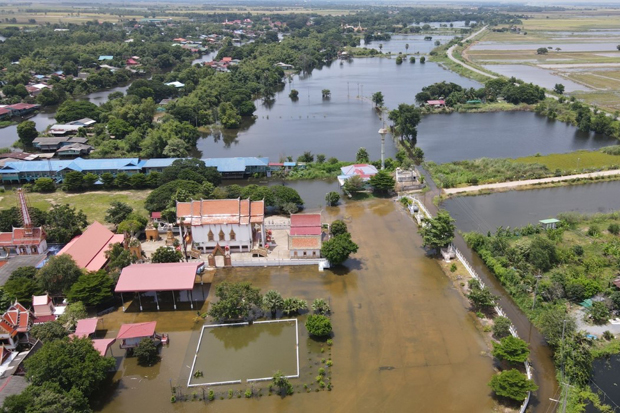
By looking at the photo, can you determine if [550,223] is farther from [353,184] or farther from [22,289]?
[22,289]

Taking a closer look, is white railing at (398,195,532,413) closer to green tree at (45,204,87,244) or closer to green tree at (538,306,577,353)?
green tree at (538,306,577,353)

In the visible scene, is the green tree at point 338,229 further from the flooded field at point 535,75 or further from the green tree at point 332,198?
the flooded field at point 535,75

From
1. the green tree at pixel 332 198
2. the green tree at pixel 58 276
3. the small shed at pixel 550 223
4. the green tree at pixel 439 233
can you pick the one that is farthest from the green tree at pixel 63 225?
the small shed at pixel 550 223

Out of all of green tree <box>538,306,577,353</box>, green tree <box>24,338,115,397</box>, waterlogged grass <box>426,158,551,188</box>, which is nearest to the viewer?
green tree <box>24,338,115,397</box>

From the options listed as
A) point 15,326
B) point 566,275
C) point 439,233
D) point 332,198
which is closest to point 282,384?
point 15,326

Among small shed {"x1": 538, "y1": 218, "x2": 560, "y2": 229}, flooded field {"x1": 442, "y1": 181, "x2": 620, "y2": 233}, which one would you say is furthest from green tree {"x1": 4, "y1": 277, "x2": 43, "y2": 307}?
small shed {"x1": 538, "y1": 218, "x2": 560, "y2": 229}
